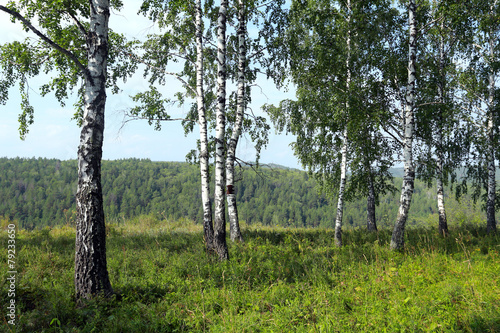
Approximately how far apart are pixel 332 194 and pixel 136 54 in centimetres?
1114

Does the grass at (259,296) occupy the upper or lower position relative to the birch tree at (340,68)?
lower

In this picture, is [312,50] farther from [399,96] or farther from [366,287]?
[366,287]

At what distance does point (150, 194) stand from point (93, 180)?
13614 centimetres

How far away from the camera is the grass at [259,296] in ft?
13.4

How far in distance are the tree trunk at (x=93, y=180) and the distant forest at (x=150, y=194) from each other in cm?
9667

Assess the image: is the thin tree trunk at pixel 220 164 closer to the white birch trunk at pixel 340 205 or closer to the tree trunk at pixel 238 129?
the tree trunk at pixel 238 129

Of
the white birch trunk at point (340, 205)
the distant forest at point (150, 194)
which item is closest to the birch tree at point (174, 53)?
the white birch trunk at point (340, 205)

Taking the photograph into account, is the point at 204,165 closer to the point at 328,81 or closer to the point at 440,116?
the point at 328,81

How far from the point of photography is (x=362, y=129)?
1123 centimetres

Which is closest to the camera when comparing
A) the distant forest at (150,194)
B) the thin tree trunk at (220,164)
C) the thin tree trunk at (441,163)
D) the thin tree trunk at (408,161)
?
the thin tree trunk at (220,164)

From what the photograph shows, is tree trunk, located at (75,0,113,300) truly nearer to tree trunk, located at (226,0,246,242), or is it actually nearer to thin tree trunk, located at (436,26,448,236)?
tree trunk, located at (226,0,246,242)

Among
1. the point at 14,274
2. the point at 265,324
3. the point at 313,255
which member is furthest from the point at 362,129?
the point at 14,274

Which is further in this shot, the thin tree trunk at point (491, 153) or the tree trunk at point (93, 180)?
the thin tree trunk at point (491, 153)

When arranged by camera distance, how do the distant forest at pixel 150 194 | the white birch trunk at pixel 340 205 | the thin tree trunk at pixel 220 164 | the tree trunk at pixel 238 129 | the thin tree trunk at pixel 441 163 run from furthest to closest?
the distant forest at pixel 150 194 < the thin tree trunk at pixel 441 163 < the white birch trunk at pixel 340 205 < the tree trunk at pixel 238 129 < the thin tree trunk at pixel 220 164
